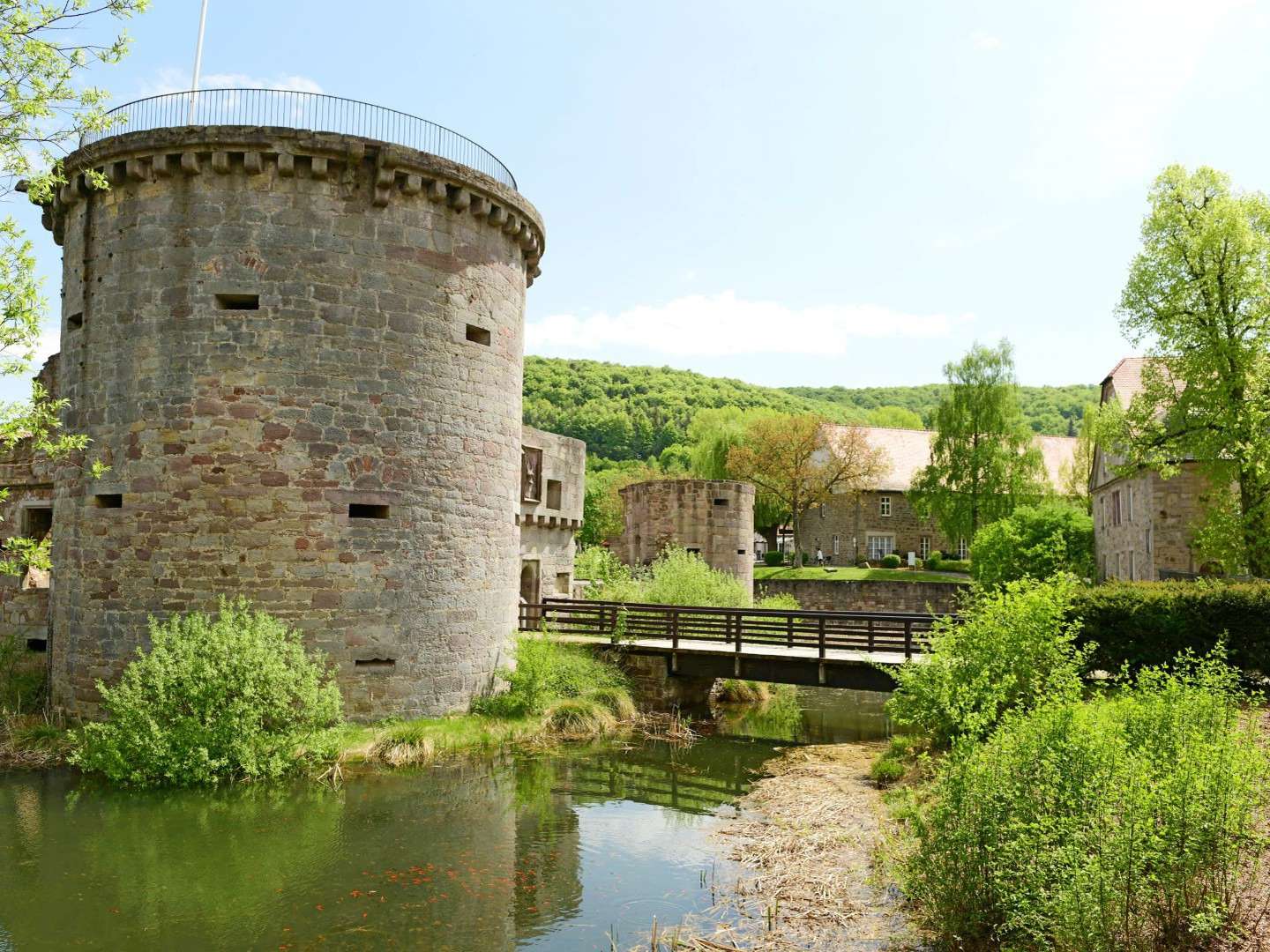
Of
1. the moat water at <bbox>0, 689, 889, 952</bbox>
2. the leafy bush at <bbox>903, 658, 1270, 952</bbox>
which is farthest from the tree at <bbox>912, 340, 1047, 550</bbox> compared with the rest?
the leafy bush at <bbox>903, 658, 1270, 952</bbox>

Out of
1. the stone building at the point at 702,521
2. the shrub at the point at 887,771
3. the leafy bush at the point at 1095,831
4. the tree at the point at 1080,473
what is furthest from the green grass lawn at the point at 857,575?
the leafy bush at the point at 1095,831

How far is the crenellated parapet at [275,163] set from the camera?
498 inches

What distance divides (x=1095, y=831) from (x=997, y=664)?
16.2 feet

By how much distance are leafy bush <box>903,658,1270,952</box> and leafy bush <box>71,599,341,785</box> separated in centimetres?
801

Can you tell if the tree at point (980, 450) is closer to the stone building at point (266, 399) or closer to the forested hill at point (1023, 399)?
the stone building at point (266, 399)

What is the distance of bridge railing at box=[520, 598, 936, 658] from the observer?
1602 centimetres

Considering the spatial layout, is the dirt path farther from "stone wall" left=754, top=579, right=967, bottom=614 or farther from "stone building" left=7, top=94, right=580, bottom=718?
"stone wall" left=754, top=579, right=967, bottom=614

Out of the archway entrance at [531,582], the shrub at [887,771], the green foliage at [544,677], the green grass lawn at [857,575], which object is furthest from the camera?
the green grass lawn at [857,575]

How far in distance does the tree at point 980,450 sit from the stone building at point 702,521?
47.0 ft

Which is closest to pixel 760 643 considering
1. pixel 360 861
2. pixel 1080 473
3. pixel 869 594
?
pixel 360 861

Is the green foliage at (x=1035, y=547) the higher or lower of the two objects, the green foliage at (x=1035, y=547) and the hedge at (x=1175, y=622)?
the higher

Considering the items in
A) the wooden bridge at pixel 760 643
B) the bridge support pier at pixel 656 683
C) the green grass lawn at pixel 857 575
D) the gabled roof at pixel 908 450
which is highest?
the gabled roof at pixel 908 450

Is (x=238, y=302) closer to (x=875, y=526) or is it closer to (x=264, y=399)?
(x=264, y=399)

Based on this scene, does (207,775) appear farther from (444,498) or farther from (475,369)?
(475,369)
